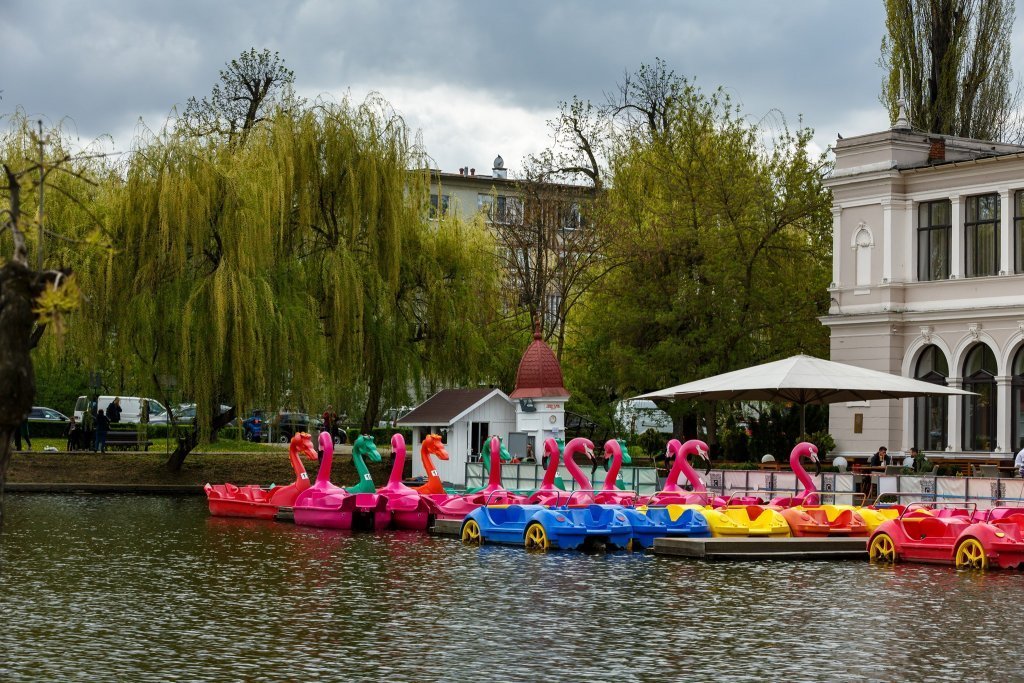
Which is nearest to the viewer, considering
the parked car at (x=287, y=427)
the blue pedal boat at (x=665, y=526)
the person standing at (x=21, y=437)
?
the blue pedal boat at (x=665, y=526)

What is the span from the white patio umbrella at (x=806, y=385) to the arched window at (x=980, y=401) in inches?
321

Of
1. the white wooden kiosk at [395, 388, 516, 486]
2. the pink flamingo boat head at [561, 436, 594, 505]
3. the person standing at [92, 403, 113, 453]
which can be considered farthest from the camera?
the person standing at [92, 403, 113, 453]

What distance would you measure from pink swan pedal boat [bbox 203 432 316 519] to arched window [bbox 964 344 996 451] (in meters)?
19.1

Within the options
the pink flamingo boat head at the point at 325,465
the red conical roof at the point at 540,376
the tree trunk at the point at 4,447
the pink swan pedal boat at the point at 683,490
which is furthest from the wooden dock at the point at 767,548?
the tree trunk at the point at 4,447

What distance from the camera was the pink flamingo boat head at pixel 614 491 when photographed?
3409cm

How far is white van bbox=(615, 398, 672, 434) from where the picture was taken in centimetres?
5659

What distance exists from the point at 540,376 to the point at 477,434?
9.42ft

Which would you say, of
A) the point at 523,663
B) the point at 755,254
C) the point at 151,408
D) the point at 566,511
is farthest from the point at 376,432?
the point at 523,663

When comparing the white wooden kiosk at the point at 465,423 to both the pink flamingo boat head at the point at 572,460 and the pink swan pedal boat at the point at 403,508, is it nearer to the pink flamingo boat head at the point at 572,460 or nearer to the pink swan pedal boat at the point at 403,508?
the pink flamingo boat head at the point at 572,460

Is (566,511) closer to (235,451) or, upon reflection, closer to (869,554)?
(869,554)

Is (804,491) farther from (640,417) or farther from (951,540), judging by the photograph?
(640,417)

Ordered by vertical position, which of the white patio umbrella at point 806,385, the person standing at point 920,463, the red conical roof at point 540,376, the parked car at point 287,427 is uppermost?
the red conical roof at point 540,376

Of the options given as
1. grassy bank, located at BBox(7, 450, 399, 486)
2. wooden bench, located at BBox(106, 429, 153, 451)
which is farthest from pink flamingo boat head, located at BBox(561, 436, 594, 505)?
wooden bench, located at BBox(106, 429, 153, 451)

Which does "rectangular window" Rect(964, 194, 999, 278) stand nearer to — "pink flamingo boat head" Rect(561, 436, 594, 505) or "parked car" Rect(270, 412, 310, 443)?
"pink flamingo boat head" Rect(561, 436, 594, 505)
